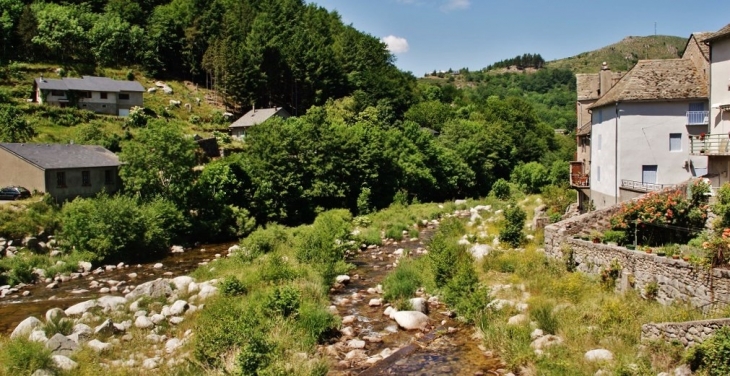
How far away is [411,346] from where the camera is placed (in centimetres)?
1698

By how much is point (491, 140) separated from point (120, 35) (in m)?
57.0

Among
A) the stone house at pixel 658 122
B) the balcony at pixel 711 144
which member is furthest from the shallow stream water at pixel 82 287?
the balcony at pixel 711 144

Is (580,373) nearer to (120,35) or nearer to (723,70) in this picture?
(723,70)

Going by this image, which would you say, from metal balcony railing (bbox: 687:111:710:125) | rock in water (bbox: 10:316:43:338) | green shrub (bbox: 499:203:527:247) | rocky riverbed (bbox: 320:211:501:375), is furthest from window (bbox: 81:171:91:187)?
metal balcony railing (bbox: 687:111:710:125)

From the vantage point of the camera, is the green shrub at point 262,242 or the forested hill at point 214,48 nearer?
the green shrub at point 262,242

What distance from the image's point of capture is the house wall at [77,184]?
36.8 m

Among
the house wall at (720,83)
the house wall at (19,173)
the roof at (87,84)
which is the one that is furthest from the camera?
the roof at (87,84)

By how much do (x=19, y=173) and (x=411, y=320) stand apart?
31.4m

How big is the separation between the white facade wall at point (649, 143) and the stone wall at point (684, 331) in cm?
1459

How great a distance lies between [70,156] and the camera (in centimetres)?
3972

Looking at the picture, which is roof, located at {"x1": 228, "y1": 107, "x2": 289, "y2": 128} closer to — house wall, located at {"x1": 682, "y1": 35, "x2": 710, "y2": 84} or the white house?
the white house

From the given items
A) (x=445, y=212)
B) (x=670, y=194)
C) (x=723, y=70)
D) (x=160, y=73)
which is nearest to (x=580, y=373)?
(x=670, y=194)

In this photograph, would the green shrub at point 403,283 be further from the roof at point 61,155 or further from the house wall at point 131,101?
the house wall at point 131,101

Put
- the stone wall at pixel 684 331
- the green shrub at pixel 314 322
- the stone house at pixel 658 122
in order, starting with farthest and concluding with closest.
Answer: the stone house at pixel 658 122, the green shrub at pixel 314 322, the stone wall at pixel 684 331
